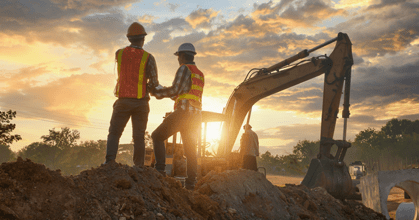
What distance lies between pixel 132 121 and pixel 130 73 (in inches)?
24.5

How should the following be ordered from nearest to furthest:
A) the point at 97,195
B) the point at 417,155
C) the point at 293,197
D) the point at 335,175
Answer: the point at 97,195 < the point at 293,197 < the point at 335,175 < the point at 417,155

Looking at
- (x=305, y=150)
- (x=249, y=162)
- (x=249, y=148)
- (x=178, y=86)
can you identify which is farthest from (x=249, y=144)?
(x=305, y=150)

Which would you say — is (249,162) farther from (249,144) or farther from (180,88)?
(180,88)

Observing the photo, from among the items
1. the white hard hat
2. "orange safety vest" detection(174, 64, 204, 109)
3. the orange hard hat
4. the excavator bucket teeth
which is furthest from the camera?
the excavator bucket teeth

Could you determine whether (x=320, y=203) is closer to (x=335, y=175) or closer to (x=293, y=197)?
(x=293, y=197)

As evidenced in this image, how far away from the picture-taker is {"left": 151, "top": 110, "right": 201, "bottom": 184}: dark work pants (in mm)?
4445

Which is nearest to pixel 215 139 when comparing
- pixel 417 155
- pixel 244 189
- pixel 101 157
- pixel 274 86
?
pixel 274 86

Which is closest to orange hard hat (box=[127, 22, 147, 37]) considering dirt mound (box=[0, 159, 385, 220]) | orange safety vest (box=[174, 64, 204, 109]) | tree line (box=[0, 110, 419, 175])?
orange safety vest (box=[174, 64, 204, 109])

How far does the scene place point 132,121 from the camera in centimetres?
418

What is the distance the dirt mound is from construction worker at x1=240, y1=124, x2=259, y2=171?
458 centimetres

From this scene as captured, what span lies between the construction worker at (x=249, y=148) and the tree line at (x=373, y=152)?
31.8 meters

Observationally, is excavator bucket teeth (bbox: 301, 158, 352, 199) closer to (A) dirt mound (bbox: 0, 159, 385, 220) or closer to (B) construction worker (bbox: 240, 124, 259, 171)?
(B) construction worker (bbox: 240, 124, 259, 171)

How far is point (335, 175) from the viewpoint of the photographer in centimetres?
841

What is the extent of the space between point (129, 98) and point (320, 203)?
166 inches
